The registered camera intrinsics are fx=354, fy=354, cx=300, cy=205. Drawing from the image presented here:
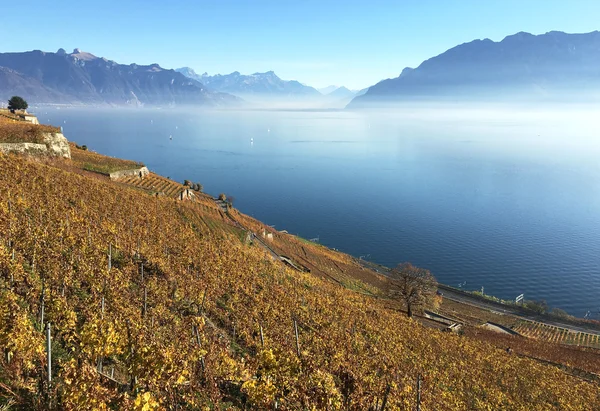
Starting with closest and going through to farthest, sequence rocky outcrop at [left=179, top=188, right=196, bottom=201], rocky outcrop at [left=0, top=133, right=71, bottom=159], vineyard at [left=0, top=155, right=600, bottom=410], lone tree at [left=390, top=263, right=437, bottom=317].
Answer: vineyard at [left=0, top=155, right=600, bottom=410] < rocky outcrop at [left=0, top=133, right=71, bottom=159] < lone tree at [left=390, top=263, right=437, bottom=317] < rocky outcrop at [left=179, top=188, right=196, bottom=201]

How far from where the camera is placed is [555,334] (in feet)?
208

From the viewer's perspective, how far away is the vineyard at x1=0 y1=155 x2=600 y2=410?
529 inches

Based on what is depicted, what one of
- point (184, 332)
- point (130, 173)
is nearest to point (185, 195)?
point (130, 173)

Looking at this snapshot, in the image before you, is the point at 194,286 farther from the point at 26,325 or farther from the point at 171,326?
the point at 26,325

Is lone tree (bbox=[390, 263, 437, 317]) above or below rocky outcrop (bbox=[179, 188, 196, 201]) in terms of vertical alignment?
below

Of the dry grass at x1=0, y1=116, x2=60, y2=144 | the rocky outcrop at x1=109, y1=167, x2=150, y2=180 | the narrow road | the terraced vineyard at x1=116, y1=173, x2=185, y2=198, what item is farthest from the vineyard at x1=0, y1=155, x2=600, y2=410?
the narrow road

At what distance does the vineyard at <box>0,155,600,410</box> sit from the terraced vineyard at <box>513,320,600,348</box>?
90.8 feet

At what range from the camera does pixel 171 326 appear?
20281 millimetres

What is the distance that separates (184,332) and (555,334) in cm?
7015

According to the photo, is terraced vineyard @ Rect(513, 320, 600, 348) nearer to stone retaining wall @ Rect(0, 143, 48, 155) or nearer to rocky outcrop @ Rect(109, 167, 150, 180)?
rocky outcrop @ Rect(109, 167, 150, 180)

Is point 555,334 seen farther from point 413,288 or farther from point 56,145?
point 56,145

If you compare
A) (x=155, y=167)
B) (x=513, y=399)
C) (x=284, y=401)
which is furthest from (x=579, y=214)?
(x=155, y=167)

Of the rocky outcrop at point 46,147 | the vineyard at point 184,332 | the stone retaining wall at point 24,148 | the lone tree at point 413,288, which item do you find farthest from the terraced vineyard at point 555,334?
the stone retaining wall at point 24,148

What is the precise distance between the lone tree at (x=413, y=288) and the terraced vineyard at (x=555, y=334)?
22.9 m
